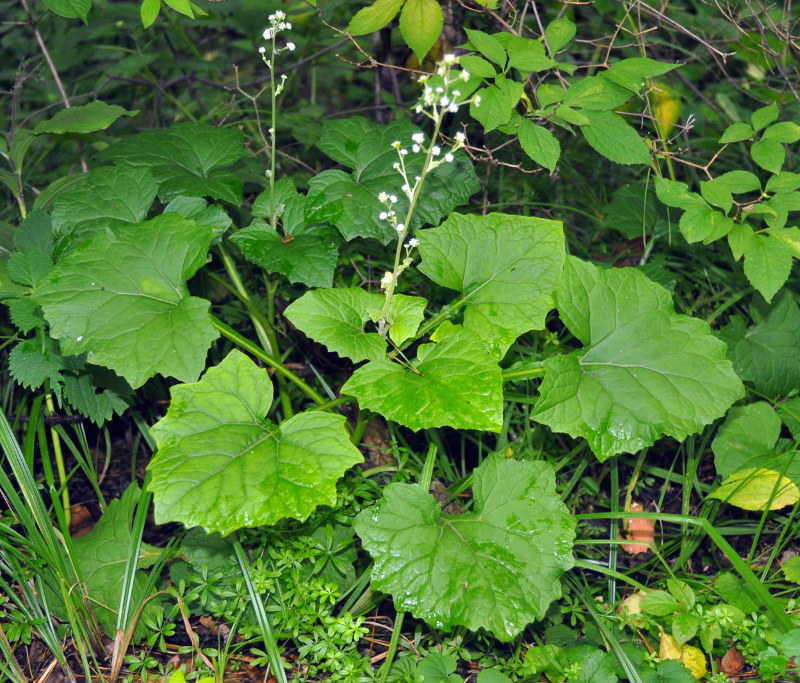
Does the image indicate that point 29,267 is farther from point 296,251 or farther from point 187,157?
point 296,251

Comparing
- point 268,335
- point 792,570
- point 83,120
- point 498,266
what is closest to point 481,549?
point 498,266

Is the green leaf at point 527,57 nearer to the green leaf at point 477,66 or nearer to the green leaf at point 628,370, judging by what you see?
the green leaf at point 477,66

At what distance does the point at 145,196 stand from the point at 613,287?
4.80 feet

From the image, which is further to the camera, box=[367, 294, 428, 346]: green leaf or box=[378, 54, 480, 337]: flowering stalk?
box=[367, 294, 428, 346]: green leaf

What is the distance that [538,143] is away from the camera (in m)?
2.08

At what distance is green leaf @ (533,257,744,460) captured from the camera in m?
1.91

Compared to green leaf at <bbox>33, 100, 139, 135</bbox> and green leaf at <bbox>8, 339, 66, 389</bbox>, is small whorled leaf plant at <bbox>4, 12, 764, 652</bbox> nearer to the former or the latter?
green leaf at <bbox>8, 339, 66, 389</bbox>

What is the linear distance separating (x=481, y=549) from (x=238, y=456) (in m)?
A: 0.65

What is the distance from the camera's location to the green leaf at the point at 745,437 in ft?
7.47

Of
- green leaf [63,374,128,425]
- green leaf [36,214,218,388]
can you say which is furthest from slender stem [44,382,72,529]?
green leaf [36,214,218,388]

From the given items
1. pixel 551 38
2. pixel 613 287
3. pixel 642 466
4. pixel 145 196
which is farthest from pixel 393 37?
pixel 642 466

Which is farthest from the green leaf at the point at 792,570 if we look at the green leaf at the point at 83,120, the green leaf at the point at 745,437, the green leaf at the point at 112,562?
the green leaf at the point at 83,120

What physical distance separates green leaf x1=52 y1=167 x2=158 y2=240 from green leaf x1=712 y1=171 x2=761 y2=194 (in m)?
1.75

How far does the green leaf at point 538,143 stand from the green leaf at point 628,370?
1.00 ft
